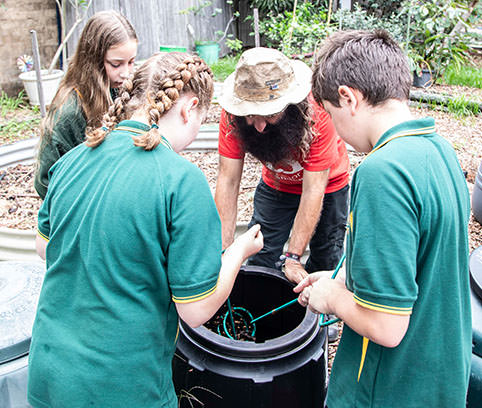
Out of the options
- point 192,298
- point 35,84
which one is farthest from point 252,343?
point 35,84

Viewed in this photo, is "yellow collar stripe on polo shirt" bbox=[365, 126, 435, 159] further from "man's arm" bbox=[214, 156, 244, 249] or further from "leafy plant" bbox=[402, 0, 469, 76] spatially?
"leafy plant" bbox=[402, 0, 469, 76]

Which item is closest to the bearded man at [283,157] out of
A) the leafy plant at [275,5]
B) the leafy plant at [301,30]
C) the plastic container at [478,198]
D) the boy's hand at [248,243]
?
the boy's hand at [248,243]

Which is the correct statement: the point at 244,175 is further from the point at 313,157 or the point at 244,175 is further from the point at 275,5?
the point at 275,5

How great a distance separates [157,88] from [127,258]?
457mm

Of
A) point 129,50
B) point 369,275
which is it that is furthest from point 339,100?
point 129,50

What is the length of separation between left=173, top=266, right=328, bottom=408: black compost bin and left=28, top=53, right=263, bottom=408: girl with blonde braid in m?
0.30

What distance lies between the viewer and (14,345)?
1.53 meters

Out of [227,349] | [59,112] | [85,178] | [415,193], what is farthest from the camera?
[59,112]

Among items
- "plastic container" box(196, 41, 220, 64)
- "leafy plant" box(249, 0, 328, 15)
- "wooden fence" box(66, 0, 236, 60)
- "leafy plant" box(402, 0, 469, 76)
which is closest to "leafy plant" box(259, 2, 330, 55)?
"leafy plant" box(249, 0, 328, 15)

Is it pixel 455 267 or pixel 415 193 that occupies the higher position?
pixel 415 193

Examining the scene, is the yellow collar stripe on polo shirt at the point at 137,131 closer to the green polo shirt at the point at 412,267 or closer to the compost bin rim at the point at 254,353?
the green polo shirt at the point at 412,267

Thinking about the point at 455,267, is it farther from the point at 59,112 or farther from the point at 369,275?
the point at 59,112

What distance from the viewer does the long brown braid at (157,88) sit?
1174mm

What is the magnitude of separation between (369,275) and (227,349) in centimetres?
66
